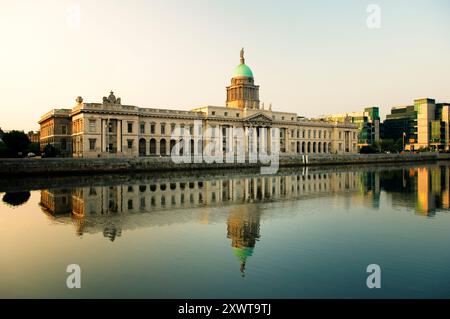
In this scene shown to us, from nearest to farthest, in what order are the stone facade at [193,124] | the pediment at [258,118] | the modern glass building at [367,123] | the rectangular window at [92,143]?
the rectangular window at [92,143] < the stone facade at [193,124] < the pediment at [258,118] < the modern glass building at [367,123]

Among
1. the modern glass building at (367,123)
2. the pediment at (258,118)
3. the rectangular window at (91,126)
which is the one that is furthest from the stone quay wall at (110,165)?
the modern glass building at (367,123)

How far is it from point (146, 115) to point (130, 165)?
2321 centimetres

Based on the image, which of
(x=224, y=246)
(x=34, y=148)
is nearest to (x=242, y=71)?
(x=34, y=148)

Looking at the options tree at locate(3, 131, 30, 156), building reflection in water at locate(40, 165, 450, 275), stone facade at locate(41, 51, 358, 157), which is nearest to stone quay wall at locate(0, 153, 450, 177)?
stone facade at locate(41, 51, 358, 157)

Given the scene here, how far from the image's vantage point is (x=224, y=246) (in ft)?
59.6

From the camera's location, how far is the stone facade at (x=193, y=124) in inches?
3004

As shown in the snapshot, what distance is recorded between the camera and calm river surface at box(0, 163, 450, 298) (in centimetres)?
1315

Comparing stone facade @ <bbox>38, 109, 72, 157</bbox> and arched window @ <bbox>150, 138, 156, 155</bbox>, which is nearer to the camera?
stone facade @ <bbox>38, 109, 72, 157</bbox>

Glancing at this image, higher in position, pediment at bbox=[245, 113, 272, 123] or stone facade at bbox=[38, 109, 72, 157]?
pediment at bbox=[245, 113, 272, 123]

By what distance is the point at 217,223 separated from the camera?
23688 mm

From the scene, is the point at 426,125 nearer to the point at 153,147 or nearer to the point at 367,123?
the point at 367,123

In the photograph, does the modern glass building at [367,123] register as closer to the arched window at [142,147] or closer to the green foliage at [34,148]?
the arched window at [142,147]

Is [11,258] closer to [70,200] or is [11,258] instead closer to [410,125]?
[70,200]

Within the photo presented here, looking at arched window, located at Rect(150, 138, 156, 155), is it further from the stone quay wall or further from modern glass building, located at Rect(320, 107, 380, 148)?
modern glass building, located at Rect(320, 107, 380, 148)
